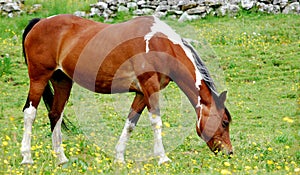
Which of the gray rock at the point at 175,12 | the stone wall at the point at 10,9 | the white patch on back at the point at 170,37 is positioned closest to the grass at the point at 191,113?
the stone wall at the point at 10,9

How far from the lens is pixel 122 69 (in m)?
7.43

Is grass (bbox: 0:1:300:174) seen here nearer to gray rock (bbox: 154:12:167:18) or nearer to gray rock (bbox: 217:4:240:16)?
gray rock (bbox: 217:4:240:16)

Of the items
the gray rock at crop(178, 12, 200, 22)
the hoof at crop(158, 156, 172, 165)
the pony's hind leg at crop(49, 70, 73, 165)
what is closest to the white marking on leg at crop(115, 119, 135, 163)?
the hoof at crop(158, 156, 172, 165)

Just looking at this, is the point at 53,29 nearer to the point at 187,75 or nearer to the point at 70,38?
the point at 70,38

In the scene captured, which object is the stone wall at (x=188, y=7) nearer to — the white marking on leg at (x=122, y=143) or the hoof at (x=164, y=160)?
the white marking on leg at (x=122, y=143)

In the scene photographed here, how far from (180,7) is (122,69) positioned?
10.6 m

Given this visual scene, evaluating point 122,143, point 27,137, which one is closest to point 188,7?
point 122,143

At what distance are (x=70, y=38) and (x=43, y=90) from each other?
0.76m

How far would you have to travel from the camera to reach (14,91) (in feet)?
39.8

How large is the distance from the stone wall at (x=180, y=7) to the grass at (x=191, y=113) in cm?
36

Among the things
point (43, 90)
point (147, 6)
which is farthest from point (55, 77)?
point (147, 6)

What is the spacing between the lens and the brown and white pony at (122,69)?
23.6 feet

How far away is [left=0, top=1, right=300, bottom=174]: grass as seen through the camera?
21.7 ft

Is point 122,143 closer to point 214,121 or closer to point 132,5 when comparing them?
point 214,121
